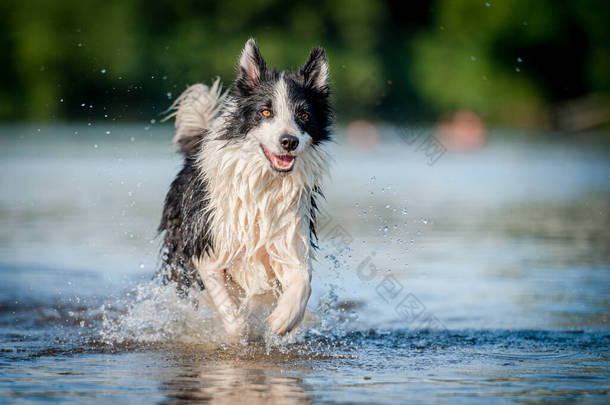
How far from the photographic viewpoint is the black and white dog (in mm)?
5699

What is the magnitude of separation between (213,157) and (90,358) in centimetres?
147

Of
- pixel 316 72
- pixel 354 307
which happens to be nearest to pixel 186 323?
pixel 354 307

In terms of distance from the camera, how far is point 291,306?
18.4 feet

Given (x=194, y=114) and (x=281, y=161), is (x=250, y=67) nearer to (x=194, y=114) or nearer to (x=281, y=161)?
(x=281, y=161)

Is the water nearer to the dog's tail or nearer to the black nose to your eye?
the dog's tail

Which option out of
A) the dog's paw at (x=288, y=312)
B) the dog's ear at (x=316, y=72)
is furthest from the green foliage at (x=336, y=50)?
the dog's paw at (x=288, y=312)

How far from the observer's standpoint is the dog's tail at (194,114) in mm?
6930

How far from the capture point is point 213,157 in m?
6.02

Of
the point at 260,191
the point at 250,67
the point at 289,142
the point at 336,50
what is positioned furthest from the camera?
the point at 336,50

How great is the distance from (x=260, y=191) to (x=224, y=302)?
0.80m

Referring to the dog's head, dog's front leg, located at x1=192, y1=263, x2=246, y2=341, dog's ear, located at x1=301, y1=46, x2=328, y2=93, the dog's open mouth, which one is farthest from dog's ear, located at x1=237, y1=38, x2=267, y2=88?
dog's front leg, located at x1=192, y1=263, x2=246, y2=341

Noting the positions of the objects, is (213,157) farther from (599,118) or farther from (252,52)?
(599,118)

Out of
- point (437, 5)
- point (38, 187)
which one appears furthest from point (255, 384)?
point (437, 5)

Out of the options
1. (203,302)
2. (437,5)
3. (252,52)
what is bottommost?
(203,302)
